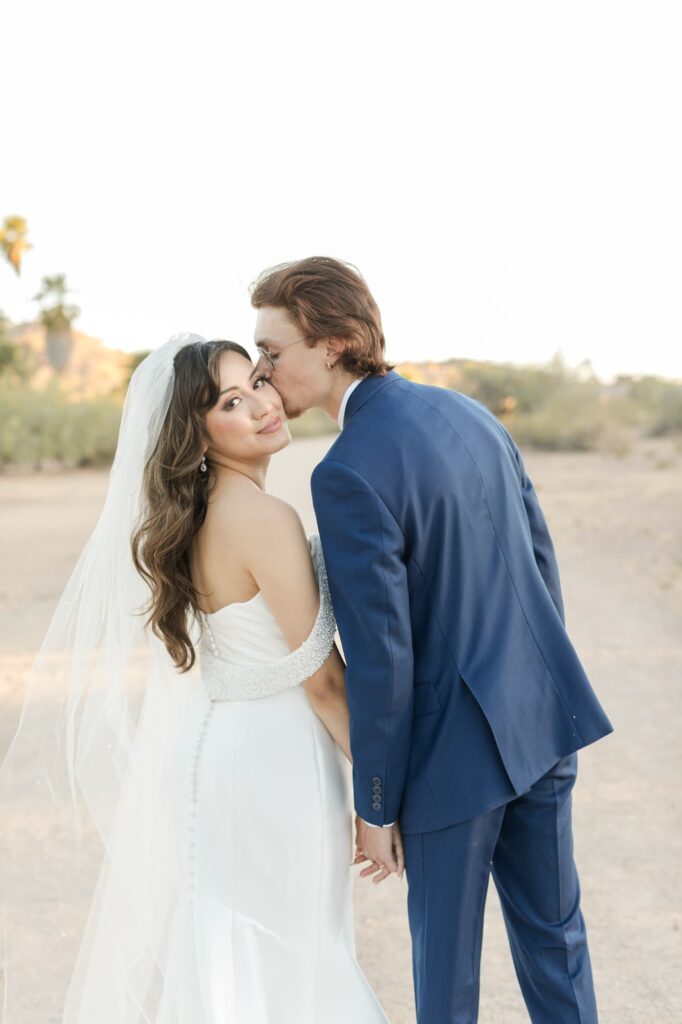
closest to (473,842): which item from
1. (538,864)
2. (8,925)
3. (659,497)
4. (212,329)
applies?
(538,864)

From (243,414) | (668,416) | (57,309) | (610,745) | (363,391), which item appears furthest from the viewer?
(57,309)

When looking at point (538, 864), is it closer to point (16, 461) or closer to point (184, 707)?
point (184, 707)

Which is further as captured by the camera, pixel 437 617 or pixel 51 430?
pixel 51 430

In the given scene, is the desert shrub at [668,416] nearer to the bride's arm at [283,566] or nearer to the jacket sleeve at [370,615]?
the bride's arm at [283,566]

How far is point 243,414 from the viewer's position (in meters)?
2.84

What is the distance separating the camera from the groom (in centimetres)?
251

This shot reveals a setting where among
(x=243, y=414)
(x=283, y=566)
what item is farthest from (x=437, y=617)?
(x=243, y=414)

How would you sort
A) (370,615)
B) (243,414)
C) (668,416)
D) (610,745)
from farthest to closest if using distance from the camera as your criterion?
(668,416) → (610,745) → (243,414) → (370,615)

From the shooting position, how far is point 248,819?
290 centimetres

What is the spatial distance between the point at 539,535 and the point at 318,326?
804 millimetres

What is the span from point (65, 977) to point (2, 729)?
2944mm

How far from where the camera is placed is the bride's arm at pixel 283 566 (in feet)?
8.89

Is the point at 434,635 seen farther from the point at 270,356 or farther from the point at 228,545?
the point at 270,356

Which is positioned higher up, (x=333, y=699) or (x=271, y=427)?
(x=271, y=427)
